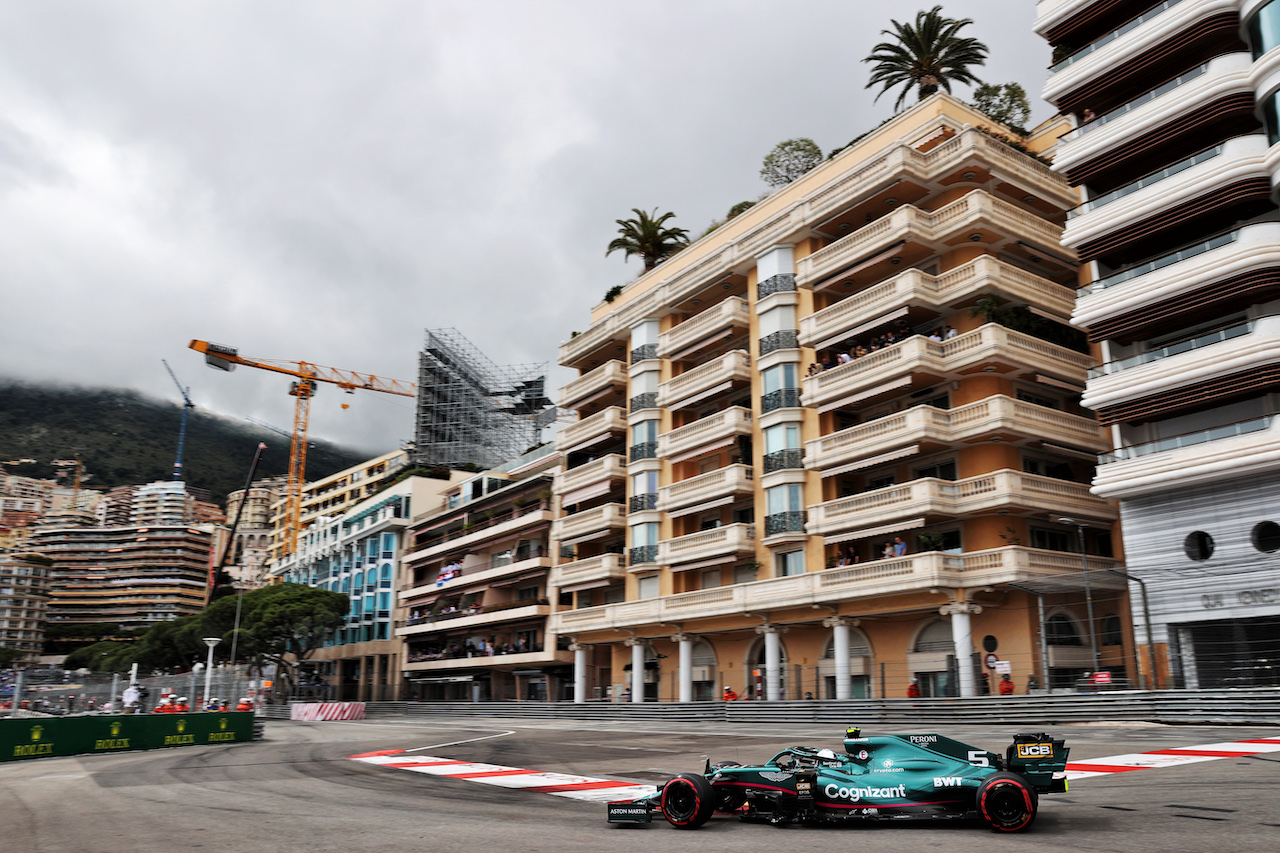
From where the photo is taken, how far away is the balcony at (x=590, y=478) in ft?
173

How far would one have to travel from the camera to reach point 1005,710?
90.3 feet

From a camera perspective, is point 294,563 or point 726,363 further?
point 294,563

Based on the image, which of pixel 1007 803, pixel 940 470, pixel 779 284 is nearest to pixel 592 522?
pixel 779 284

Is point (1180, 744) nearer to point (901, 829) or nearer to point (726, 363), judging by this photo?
point (901, 829)

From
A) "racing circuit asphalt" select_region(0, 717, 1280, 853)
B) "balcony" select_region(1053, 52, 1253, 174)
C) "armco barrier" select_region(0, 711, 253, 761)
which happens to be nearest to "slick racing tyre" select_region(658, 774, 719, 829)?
"racing circuit asphalt" select_region(0, 717, 1280, 853)

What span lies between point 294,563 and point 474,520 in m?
52.9

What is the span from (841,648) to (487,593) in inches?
1475

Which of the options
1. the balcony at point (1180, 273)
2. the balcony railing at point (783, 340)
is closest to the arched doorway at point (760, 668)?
the balcony railing at point (783, 340)

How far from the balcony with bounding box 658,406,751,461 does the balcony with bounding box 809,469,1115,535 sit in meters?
8.32

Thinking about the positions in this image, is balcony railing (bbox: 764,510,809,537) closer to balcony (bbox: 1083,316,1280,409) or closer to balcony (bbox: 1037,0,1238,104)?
balcony (bbox: 1083,316,1280,409)

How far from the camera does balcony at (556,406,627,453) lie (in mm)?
53906

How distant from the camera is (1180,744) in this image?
61.3 feet

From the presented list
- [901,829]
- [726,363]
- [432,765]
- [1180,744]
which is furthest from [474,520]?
[901,829]

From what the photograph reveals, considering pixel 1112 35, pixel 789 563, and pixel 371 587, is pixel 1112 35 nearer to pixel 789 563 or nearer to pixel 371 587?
pixel 789 563
